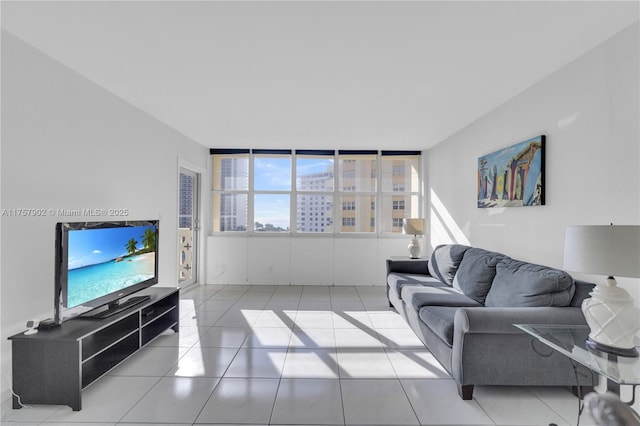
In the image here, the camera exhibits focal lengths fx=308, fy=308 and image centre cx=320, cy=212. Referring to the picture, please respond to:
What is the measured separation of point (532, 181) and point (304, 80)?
2345mm

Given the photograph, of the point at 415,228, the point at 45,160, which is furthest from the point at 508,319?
the point at 45,160

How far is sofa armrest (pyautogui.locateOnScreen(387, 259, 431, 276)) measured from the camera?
15.2ft

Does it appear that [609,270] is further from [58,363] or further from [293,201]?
[293,201]

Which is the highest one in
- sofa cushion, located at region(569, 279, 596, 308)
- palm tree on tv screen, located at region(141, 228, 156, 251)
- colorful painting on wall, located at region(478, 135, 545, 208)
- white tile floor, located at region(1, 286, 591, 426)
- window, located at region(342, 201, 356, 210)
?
colorful painting on wall, located at region(478, 135, 545, 208)

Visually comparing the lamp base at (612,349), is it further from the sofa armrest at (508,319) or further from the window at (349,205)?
the window at (349,205)

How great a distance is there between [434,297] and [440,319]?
2.05 ft

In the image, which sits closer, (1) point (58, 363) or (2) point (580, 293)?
(1) point (58, 363)

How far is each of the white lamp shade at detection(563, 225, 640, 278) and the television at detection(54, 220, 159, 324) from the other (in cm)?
330

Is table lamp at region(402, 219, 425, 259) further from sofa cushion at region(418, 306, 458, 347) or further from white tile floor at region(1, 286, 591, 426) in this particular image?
sofa cushion at region(418, 306, 458, 347)

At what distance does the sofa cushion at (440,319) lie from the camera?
8.12ft

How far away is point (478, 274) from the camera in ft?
10.5

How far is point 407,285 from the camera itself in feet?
12.6

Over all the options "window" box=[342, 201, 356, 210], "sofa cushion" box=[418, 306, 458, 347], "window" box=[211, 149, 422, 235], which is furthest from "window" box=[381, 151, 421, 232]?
"sofa cushion" box=[418, 306, 458, 347]

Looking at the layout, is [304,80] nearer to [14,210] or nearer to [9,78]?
[9,78]
